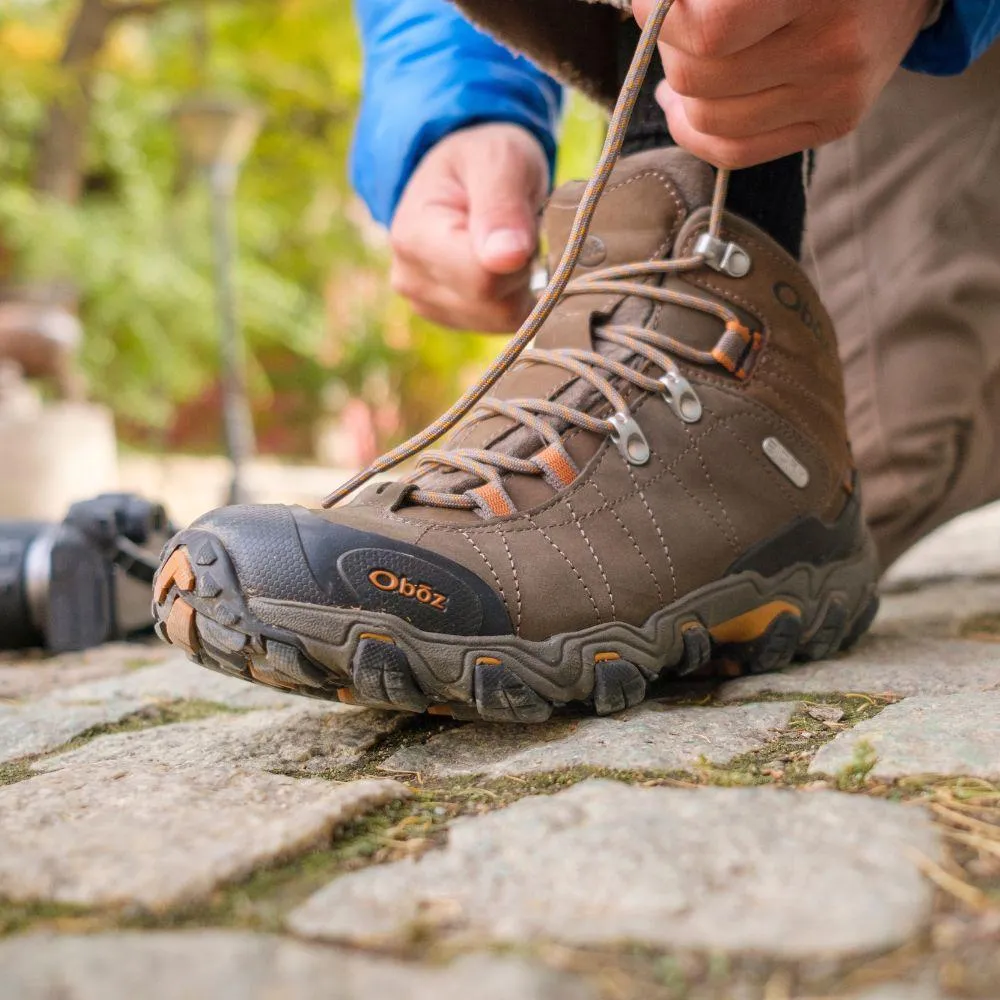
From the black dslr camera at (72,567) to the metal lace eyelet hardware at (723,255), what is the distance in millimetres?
1139

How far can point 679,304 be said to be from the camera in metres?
1.24

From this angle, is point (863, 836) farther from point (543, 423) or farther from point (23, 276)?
point (23, 276)

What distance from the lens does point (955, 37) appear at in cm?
121

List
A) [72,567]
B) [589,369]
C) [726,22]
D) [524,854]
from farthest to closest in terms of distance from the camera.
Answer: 1. [72,567]
2. [589,369]
3. [726,22]
4. [524,854]

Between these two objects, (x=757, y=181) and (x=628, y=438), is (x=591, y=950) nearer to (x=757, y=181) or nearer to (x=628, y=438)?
(x=628, y=438)

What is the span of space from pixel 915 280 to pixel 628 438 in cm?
90

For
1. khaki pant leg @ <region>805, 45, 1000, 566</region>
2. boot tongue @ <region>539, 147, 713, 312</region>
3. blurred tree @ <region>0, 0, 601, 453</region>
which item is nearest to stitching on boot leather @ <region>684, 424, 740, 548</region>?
boot tongue @ <region>539, 147, 713, 312</region>

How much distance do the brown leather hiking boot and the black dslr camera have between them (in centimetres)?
93

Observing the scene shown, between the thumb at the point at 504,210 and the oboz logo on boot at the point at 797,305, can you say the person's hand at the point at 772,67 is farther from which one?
the thumb at the point at 504,210

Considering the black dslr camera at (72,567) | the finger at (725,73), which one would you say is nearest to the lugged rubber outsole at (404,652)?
the finger at (725,73)

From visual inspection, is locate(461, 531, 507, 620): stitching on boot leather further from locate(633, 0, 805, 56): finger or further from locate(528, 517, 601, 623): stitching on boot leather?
locate(633, 0, 805, 56): finger

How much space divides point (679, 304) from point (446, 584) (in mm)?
445

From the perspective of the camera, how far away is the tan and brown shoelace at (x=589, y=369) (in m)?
1.12

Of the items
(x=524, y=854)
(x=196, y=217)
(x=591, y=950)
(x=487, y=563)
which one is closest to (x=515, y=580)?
(x=487, y=563)
